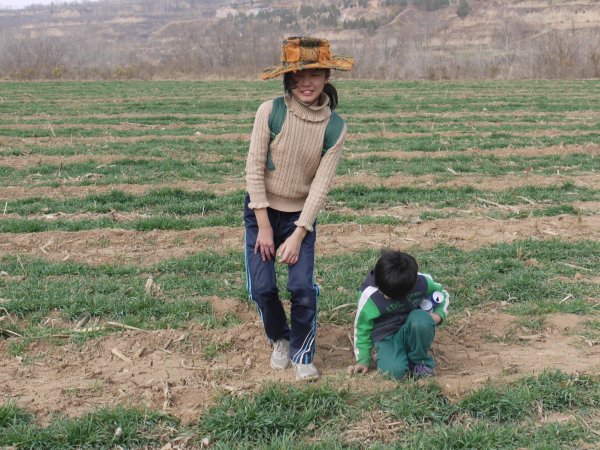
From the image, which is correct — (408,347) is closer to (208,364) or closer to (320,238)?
→ (208,364)

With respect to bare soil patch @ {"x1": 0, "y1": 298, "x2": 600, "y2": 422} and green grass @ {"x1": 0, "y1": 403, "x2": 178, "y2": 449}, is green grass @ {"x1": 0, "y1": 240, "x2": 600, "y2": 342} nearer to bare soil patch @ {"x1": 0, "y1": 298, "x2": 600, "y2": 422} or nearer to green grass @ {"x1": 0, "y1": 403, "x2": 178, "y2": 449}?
bare soil patch @ {"x1": 0, "y1": 298, "x2": 600, "y2": 422}

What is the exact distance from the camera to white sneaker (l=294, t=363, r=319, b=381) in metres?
4.11

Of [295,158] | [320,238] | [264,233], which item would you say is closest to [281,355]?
[264,233]

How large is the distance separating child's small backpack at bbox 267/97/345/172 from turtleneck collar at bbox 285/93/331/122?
0.04 m

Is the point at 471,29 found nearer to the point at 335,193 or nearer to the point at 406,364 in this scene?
Result: the point at 335,193

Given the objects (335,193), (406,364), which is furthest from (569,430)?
(335,193)

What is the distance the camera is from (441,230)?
297 inches

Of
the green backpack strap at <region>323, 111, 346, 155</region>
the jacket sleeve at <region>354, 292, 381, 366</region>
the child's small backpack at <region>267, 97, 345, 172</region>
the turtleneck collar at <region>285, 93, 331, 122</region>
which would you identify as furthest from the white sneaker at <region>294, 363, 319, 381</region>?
the turtleneck collar at <region>285, 93, 331, 122</region>

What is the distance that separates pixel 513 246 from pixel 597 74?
31949mm

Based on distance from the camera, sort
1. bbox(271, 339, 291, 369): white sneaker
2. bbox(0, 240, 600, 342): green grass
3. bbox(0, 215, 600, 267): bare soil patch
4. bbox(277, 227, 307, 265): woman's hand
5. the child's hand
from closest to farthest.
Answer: bbox(277, 227, 307, 265): woman's hand
the child's hand
bbox(271, 339, 291, 369): white sneaker
bbox(0, 240, 600, 342): green grass
bbox(0, 215, 600, 267): bare soil patch

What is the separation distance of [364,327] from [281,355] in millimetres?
603

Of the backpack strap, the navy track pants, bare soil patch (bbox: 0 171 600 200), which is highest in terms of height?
the backpack strap

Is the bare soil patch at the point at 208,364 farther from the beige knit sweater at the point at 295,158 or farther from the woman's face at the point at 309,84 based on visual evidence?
the woman's face at the point at 309,84

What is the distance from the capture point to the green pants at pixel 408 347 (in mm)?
4066
